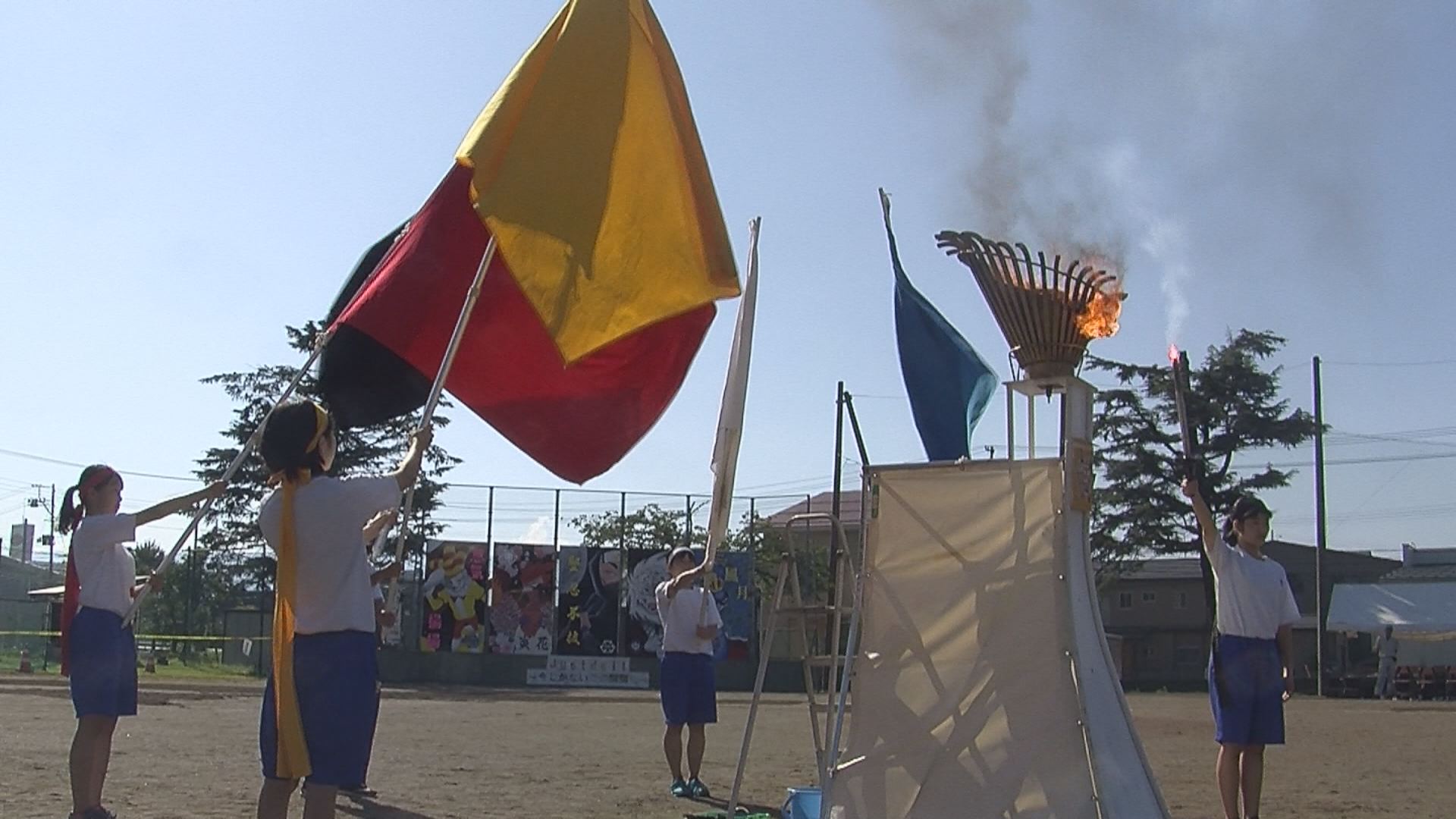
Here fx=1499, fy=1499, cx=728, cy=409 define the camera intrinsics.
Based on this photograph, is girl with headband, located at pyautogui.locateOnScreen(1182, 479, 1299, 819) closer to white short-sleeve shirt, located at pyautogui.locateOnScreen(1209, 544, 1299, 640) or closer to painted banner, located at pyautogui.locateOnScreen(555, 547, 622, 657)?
white short-sleeve shirt, located at pyautogui.locateOnScreen(1209, 544, 1299, 640)

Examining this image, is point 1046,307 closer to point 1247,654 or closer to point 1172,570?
point 1247,654

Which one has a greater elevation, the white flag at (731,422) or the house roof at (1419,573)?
the house roof at (1419,573)

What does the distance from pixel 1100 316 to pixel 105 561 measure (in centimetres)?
486

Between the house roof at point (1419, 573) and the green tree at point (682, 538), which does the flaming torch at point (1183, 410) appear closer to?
the green tree at point (682, 538)

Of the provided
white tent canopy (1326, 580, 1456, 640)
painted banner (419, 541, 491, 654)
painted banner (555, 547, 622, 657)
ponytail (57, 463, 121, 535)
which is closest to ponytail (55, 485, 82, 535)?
ponytail (57, 463, 121, 535)

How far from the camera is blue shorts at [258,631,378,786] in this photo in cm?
482

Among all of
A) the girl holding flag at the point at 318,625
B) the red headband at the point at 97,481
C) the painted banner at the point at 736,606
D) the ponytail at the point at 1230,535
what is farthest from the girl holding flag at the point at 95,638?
the painted banner at the point at 736,606

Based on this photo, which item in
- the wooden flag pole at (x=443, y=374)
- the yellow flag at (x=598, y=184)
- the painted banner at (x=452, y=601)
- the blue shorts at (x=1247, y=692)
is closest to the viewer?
the wooden flag pole at (x=443, y=374)

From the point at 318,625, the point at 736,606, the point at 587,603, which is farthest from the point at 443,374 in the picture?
the point at 736,606

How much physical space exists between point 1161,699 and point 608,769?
24.5 m

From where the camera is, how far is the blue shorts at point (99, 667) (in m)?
6.98

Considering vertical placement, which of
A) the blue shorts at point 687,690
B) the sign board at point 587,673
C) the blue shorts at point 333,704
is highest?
the blue shorts at point 333,704

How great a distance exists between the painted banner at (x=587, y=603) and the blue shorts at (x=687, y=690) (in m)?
27.9

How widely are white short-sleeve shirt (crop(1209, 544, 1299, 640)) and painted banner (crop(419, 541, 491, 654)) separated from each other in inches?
1188
